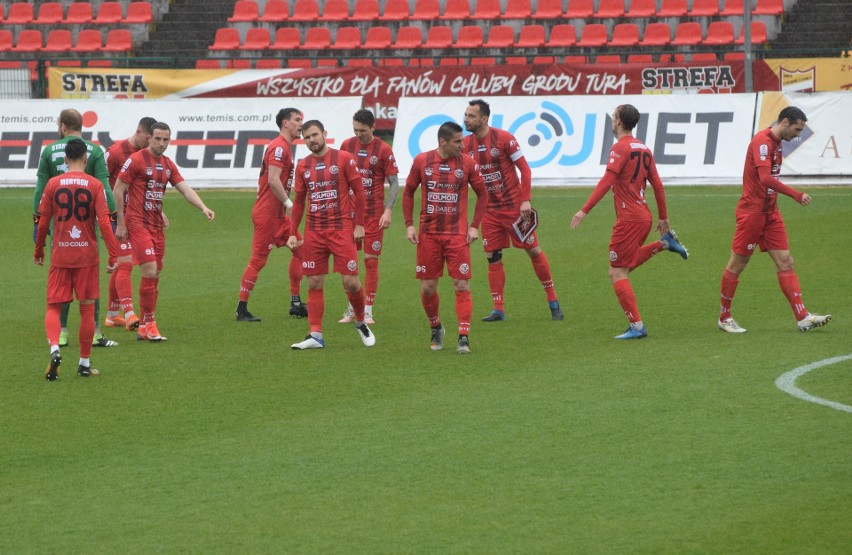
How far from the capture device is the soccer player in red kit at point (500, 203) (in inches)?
493

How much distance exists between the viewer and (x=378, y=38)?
106 feet

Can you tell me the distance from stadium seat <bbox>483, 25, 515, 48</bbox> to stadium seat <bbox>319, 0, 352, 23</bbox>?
339 cm

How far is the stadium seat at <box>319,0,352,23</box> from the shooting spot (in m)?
33.5

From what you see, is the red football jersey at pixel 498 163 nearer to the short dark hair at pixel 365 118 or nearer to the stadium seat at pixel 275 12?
the short dark hair at pixel 365 118

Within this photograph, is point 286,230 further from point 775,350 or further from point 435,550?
point 435,550

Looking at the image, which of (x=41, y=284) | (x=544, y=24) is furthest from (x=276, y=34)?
(x=41, y=284)

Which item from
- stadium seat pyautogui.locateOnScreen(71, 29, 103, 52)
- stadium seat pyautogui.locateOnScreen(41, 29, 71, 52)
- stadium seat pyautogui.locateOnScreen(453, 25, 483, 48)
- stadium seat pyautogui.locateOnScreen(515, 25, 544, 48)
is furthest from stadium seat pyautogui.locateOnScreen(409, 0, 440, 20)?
stadium seat pyautogui.locateOnScreen(41, 29, 71, 52)

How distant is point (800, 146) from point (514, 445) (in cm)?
1579

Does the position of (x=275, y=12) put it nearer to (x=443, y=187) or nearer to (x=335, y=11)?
(x=335, y=11)

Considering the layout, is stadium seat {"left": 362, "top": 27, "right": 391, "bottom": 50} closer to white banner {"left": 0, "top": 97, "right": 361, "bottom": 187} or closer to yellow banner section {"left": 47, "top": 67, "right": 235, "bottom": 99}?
yellow banner section {"left": 47, "top": 67, "right": 235, "bottom": 99}

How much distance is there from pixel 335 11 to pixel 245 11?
2.64 metres

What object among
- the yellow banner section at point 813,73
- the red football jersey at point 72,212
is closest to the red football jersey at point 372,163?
the red football jersey at point 72,212

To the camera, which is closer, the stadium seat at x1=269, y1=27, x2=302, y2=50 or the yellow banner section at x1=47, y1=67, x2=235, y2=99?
the yellow banner section at x1=47, y1=67, x2=235, y2=99

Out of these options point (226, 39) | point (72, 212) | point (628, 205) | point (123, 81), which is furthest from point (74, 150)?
point (226, 39)
